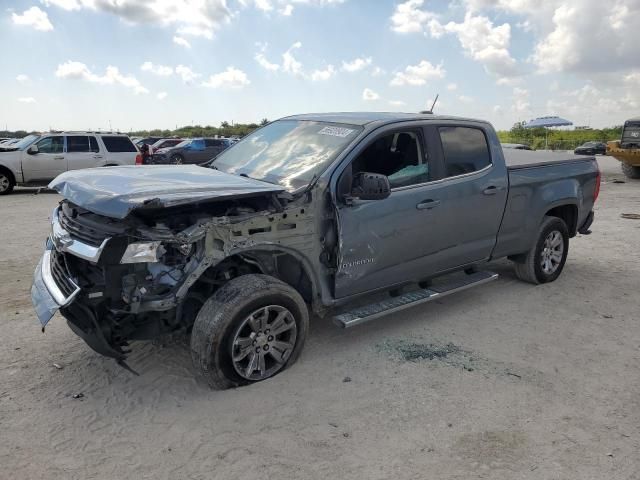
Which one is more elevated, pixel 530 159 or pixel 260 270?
pixel 530 159

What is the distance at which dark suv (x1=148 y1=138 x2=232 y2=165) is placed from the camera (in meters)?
22.9

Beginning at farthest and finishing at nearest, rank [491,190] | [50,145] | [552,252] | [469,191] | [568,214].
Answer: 1. [50,145]
2. [568,214]
3. [552,252]
4. [491,190]
5. [469,191]

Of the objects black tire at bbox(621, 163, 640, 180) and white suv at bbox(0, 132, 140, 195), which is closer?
white suv at bbox(0, 132, 140, 195)

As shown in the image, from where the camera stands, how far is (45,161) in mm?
14586

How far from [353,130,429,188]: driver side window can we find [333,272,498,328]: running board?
0.98 metres

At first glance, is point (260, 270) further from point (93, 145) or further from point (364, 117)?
point (93, 145)

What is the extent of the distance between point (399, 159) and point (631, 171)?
17.2 metres

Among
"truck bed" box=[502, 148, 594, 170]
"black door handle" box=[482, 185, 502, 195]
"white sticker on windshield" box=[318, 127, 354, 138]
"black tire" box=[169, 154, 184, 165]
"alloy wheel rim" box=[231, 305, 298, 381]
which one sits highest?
"white sticker on windshield" box=[318, 127, 354, 138]

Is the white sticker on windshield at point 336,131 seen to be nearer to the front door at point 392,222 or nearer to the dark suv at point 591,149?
the front door at point 392,222

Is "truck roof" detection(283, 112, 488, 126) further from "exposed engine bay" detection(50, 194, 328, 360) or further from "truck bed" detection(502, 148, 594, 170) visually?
"exposed engine bay" detection(50, 194, 328, 360)

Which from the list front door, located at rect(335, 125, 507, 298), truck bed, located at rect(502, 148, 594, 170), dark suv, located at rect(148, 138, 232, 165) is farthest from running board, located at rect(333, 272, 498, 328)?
dark suv, located at rect(148, 138, 232, 165)

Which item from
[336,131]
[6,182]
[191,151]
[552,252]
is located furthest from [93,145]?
[552,252]

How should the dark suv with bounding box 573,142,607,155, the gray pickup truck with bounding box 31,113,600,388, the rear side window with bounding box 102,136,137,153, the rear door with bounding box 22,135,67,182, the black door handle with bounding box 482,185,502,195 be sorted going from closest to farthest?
the gray pickup truck with bounding box 31,113,600,388, the black door handle with bounding box 482,185,502,195, the rear door with bounding box 22,135,67,182, the rear side window with bounding box 102,136,137,153, the dark suv with bounding box 573,142,607,155

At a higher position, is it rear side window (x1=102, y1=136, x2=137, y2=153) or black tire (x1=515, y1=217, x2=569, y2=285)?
rear side window (x1=102, y1=136, x2=137, y2=153)
